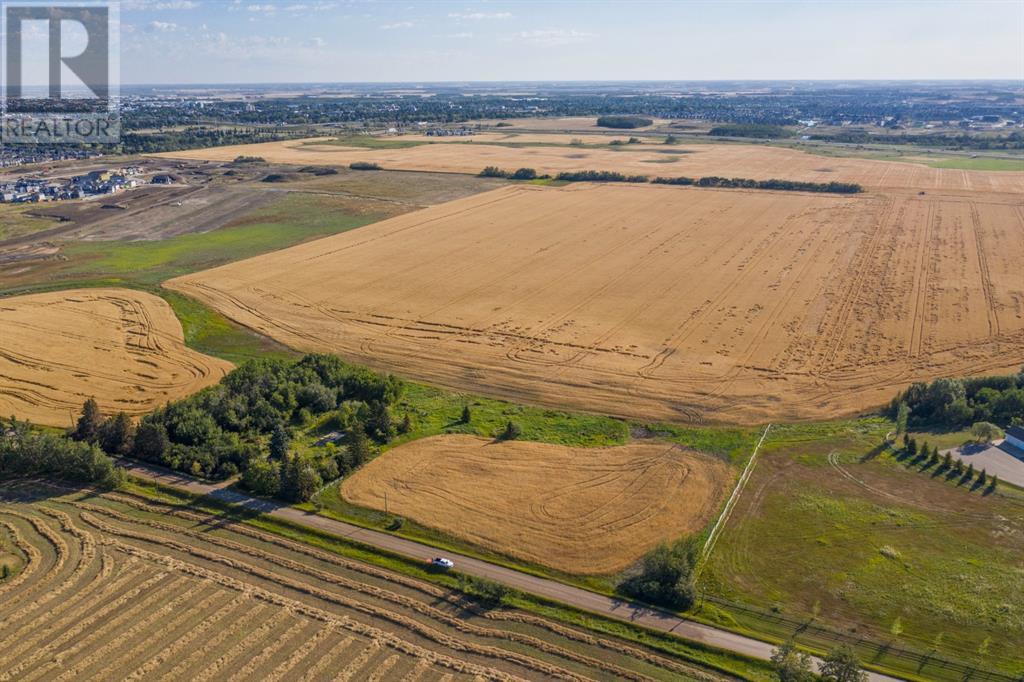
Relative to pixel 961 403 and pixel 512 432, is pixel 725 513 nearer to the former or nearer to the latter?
pixel 512 432

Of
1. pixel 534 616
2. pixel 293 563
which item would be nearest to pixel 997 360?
pixel 534 616

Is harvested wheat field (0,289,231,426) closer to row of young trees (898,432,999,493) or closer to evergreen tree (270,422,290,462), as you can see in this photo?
evergreen tree (270,422,290,462)

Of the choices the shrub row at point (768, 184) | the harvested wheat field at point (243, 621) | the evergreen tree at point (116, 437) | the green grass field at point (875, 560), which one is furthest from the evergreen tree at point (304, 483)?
the shrub row at point (768, 184)

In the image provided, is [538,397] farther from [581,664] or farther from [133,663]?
[133,663]

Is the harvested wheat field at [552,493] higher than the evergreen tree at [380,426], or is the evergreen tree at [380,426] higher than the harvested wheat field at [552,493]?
the evergreen tree at [380,426]

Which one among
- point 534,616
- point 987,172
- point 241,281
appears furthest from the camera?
point 987,172

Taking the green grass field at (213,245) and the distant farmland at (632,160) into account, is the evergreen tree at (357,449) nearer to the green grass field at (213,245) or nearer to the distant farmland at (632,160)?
the green grass field at (213,245)
